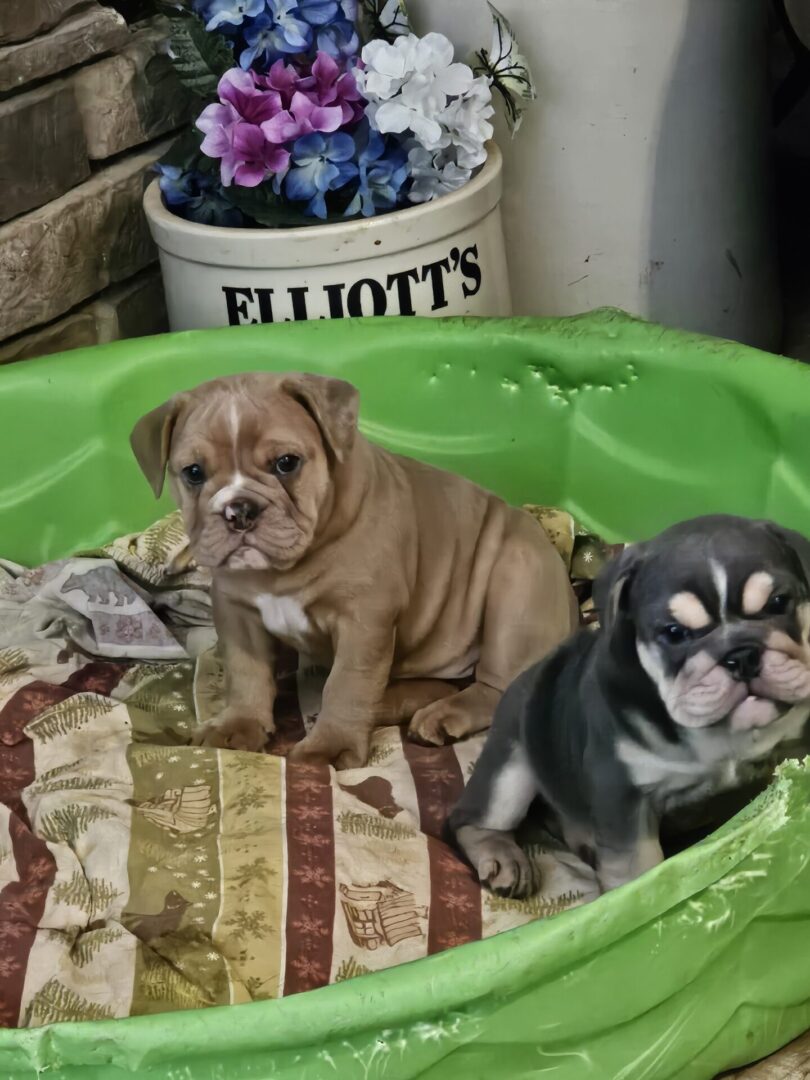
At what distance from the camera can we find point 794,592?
0.62m

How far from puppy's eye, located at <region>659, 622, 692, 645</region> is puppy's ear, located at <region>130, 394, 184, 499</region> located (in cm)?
36

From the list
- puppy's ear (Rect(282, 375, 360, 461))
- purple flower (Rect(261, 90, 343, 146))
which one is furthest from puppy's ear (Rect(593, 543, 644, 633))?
purple flower (Rect(261, 90, 343, 146))

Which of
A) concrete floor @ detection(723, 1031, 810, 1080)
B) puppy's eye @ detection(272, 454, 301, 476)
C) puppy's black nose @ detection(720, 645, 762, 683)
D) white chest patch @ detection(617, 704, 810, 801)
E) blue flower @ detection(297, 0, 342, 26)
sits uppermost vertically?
blue flower @ detection(297, 0, 342, 26)

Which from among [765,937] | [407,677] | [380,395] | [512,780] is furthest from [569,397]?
[765,937]

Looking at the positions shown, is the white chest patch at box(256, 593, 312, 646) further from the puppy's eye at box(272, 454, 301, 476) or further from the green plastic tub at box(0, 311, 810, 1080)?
the green plastic tub at box(0, 311, 810, 1080)

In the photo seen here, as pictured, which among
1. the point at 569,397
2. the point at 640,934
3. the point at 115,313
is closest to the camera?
the point at 640,934

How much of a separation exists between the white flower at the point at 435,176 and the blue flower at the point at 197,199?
0.54 feet

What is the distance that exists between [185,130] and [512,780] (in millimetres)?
955

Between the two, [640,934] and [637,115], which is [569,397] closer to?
[637,115]

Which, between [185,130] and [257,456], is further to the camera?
[185,130]

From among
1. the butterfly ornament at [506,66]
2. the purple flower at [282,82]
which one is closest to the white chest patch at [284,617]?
the purple flower at [282,82]

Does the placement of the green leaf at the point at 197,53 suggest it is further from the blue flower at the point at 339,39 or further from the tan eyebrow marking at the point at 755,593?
the tan eyebrow marking at the point at 755,593

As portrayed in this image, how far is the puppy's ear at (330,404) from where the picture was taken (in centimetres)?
84

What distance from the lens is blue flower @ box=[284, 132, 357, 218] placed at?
3.70 ft
